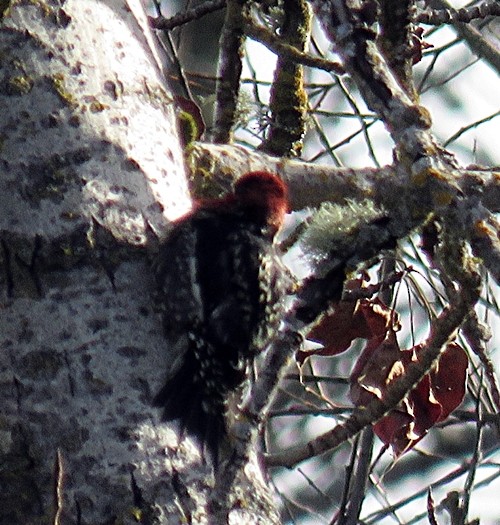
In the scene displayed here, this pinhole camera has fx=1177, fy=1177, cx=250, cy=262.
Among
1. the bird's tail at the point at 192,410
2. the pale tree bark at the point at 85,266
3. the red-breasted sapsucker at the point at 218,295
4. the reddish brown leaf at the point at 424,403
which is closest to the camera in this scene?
the pale tree bark at the point at 85,266

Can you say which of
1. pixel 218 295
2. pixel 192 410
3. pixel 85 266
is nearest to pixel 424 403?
pixel 218 295

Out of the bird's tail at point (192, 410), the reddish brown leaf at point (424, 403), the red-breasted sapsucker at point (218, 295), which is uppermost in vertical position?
the red-breasted sapsucker at point (218, 295)

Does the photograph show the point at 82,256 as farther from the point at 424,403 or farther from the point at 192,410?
the point at 424,403

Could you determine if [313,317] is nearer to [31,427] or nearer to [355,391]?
[31,427]

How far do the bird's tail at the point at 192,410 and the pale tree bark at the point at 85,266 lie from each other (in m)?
0.03

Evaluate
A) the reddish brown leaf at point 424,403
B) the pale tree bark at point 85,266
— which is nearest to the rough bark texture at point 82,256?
the pale tree bark at point 85,266

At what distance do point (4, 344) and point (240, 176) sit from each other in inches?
44.2

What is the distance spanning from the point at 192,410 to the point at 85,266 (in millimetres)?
422

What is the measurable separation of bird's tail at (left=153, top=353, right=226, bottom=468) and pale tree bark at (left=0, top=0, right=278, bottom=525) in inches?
1.2

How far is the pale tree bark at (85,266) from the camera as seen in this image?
97.0 inches

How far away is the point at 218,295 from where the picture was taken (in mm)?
3201

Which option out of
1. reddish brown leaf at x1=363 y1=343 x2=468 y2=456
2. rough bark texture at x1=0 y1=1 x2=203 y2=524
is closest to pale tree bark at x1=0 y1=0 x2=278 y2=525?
rough bark texture at x1=0 y1=1 x2=203 y2=524

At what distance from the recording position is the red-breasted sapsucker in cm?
277

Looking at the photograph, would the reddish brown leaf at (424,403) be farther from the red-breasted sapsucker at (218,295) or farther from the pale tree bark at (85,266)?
the pale tree bark at (85,266)
